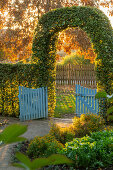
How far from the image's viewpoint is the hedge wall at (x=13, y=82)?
769 cm

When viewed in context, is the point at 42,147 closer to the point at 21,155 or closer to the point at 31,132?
the point at 31,132

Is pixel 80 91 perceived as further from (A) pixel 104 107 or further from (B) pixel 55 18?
(B) pixel 55 18

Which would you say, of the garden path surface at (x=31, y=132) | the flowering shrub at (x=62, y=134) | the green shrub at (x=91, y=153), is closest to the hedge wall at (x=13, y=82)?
the garden path surface at (x=31, y=132)

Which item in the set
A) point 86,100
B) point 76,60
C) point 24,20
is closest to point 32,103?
point 86,100

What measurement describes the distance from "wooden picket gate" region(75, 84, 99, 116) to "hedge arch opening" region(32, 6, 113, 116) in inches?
24.7

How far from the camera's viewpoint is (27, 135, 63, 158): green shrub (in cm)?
402

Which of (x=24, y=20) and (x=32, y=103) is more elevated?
(x=24, y=20)

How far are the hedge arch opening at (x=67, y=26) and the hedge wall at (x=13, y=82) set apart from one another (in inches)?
11.1

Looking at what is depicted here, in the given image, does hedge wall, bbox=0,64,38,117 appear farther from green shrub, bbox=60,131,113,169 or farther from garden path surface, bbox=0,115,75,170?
green shrub, bbox=60,131,113,169

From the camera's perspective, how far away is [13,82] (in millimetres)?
7930

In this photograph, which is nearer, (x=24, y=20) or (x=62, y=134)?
(x=62, y=134)

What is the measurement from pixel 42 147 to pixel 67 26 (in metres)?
4.61

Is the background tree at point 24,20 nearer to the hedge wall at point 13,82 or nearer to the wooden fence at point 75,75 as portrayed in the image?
the wooden fence at point 75,75

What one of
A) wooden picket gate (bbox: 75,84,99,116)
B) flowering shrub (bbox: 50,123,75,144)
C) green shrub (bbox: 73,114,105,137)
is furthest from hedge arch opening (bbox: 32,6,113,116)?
flowering shrub (bbox: 50,123,75,144)
